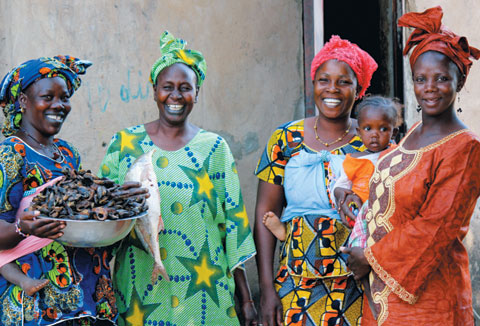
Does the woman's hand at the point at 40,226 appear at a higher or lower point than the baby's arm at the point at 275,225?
higher

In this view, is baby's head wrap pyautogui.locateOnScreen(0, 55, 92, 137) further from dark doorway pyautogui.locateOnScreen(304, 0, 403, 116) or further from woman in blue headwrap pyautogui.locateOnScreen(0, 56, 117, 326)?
dark doorway pyautogui.locateOnScreen(304, 0, 403, 116)

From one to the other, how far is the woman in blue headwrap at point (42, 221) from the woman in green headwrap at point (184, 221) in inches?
8.2

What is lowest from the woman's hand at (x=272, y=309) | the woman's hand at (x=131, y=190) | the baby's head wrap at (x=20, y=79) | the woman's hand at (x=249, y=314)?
the woman's hand at (x=249, y=314)

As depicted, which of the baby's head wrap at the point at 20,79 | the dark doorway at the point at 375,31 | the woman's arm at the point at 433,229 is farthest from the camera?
the dark doorway at the point at 375,31

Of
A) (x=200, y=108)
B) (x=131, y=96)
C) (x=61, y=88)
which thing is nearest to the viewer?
(x=61, y=88)

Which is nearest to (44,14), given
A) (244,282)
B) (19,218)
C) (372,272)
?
(19,218)

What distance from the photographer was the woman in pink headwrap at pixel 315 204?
322 cm

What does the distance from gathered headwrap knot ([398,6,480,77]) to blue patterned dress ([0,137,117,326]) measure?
188cm

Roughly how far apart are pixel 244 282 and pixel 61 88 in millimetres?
1511

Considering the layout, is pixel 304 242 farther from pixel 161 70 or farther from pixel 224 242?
pixel 161 70

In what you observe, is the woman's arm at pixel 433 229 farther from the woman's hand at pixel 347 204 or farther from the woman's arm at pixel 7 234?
the woman's arm at pixel 7 234

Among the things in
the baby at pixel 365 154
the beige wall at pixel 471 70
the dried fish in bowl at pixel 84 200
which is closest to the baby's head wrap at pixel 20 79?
the dried fish in bowl at pixel 84 200

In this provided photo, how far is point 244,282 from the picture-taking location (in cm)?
360

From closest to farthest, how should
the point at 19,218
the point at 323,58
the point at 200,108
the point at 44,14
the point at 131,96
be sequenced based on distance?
the point at 19,218, the point at 323,58, the point at 44,14, the point at 131,96, the point at 200,108
